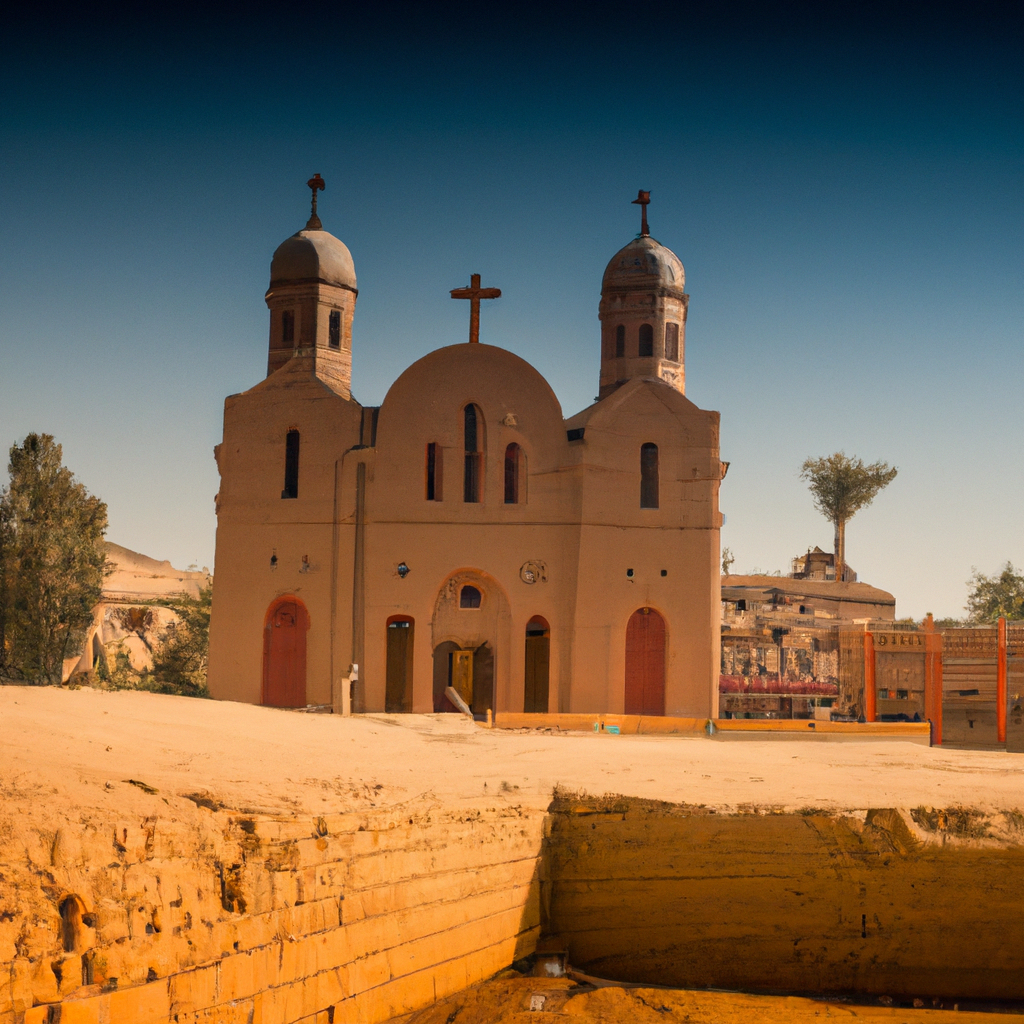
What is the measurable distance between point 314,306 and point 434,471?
530 cm

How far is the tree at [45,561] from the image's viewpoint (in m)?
32.3

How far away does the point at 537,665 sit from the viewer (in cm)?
2544

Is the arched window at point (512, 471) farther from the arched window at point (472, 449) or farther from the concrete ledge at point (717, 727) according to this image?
the concrete ledge at point (717, 727)

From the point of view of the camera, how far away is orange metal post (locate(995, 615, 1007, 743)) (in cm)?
2811

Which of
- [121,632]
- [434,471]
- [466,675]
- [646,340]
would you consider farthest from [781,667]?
[121,632]

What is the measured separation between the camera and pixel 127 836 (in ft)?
31.9

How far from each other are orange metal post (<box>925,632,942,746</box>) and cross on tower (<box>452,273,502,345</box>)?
13.7 meters

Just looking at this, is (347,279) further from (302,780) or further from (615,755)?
(302,780)

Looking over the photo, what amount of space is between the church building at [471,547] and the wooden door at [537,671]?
45 mm

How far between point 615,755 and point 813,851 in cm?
340

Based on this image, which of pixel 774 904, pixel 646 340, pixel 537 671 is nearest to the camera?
pixel 774 904

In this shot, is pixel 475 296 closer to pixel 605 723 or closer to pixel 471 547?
pixel 471 547

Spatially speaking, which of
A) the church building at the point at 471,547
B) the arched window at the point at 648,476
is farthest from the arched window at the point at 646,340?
the arched window at the point at 648,476

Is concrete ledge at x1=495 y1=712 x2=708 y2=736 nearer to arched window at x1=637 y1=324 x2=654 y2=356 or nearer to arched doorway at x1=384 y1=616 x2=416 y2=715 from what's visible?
arched doorway at x1=384 y1=616 x2=416 y2=715
